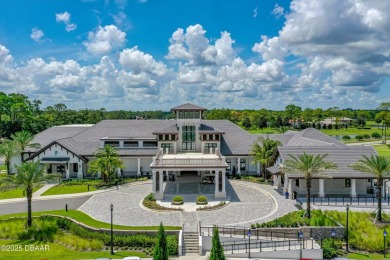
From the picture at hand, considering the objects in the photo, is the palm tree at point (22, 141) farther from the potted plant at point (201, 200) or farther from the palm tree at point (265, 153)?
the palm tree at point (265, 153)

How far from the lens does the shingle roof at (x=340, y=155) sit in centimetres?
3794

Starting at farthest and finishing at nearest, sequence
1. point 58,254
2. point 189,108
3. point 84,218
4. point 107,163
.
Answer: point 189,108 < point 107,163 < point 84,218 < point 58,254

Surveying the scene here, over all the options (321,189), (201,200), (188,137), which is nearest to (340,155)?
(321,189)

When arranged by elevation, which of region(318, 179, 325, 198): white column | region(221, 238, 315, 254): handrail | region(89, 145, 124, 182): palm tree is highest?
region(89, 145, 124, 182): palm tree

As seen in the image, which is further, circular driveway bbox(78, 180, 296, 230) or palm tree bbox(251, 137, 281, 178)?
palm tree bbox(251, 137, 281, 178)

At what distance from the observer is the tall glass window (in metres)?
51.8

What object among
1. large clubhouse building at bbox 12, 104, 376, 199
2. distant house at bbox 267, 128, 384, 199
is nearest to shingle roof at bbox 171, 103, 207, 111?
→ large clubhouse building at bbox 12, 104, 376, 199

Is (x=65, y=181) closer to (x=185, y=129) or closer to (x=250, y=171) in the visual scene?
(x=185, y=129)

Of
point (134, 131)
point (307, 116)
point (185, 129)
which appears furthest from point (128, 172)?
point (307, 116)

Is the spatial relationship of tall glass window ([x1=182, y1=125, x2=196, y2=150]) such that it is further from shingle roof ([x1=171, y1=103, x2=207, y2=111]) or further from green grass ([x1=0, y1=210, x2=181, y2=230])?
green grass ([x1=0, y1=210, x2=181, y2=230])

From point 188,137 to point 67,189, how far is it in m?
19.5

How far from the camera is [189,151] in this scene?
51.4 metres

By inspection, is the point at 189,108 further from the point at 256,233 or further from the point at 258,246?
the point at 258,246

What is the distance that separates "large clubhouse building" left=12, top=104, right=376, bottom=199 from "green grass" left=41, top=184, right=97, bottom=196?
4554 mm
